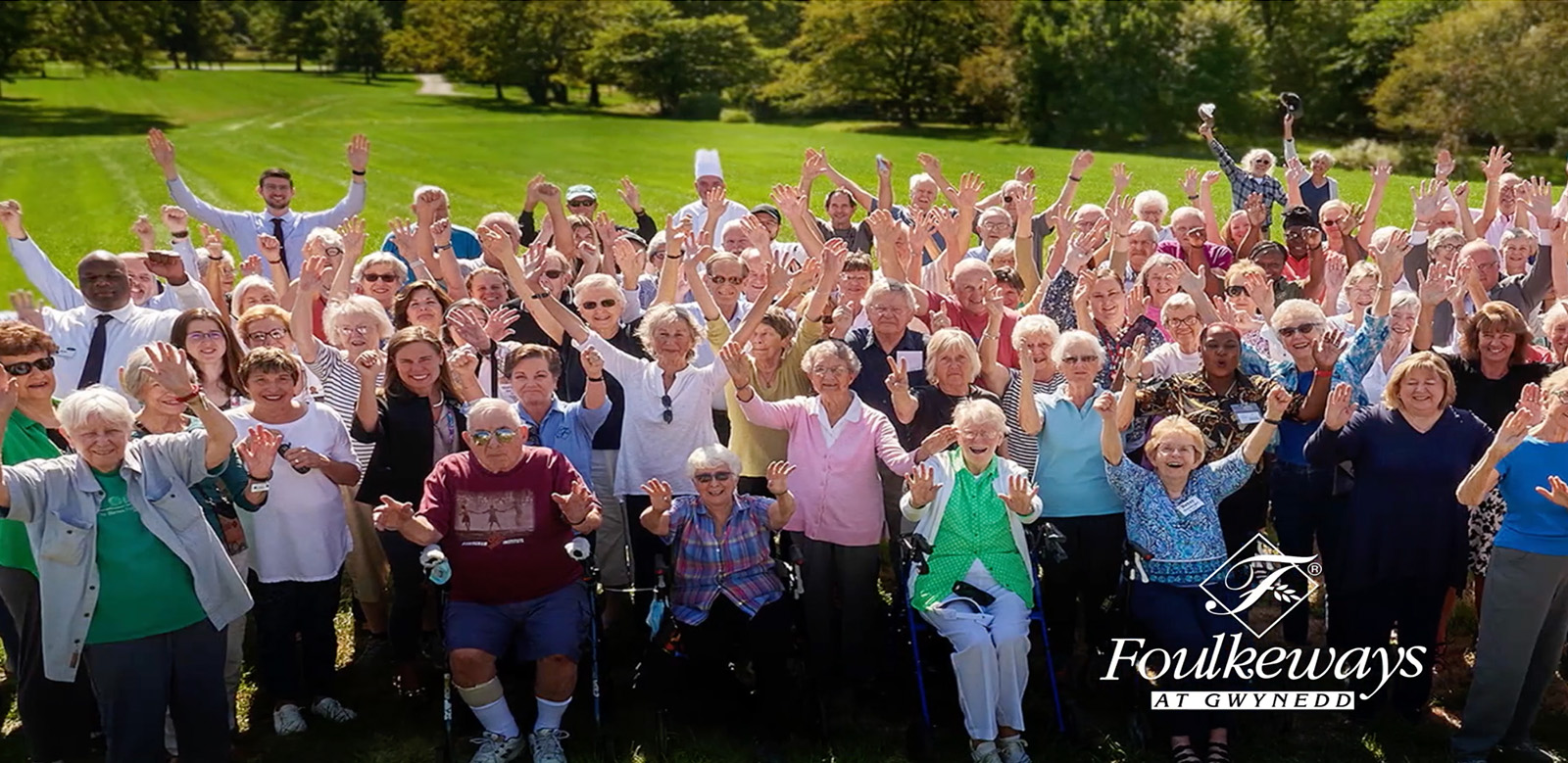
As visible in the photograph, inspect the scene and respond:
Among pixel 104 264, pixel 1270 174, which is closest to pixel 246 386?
pixel 104 264

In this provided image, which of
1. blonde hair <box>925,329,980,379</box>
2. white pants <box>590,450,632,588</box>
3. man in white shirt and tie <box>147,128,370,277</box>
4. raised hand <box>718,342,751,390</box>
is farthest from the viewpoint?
man in white shirt and tie <box>147,128,370,277</box>

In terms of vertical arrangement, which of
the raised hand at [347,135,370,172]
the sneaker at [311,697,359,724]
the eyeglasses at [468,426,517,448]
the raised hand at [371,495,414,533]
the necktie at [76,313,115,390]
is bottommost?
the sneaker at [311,697,359,724]

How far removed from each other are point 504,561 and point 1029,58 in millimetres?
35695

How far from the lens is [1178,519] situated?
519 cm

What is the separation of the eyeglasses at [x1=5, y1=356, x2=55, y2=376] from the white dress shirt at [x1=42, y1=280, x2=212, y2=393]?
124 cm

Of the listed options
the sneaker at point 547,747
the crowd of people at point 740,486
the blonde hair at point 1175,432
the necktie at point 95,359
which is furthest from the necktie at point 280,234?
the blonde hair at point 1175,432

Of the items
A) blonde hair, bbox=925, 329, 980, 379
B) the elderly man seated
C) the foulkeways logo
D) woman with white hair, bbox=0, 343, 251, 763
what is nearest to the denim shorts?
the elderly man seated

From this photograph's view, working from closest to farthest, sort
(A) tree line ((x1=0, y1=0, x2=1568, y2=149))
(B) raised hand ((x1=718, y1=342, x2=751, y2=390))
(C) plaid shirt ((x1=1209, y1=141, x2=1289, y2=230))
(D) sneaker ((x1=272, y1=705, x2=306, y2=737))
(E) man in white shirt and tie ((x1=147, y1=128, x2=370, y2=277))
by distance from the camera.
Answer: (D) sneaker ((x1=272, y1=705, x2=306, y2=737)) < (B) raised hand ((x1=718, y1=342, x2=751, y2=390)) < (E) man in white shirt and tie ((x1=147, y1=128, x2=370, y2=277)) < (C) plaid shirt ((x1=1209, y1=141, x2=1289, y2=230)) < (A) tree line ((x1=0, y1=0, x2=1568, y2=149))

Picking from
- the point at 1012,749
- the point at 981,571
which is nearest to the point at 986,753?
the point at 1012,749

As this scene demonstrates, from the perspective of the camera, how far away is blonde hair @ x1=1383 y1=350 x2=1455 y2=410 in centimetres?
497

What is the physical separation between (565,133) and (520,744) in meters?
28.3

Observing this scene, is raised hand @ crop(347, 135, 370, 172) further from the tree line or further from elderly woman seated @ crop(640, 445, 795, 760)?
the tree line

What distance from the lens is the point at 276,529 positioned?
508 centimetres

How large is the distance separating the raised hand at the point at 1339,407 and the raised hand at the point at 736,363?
252 centimetres
